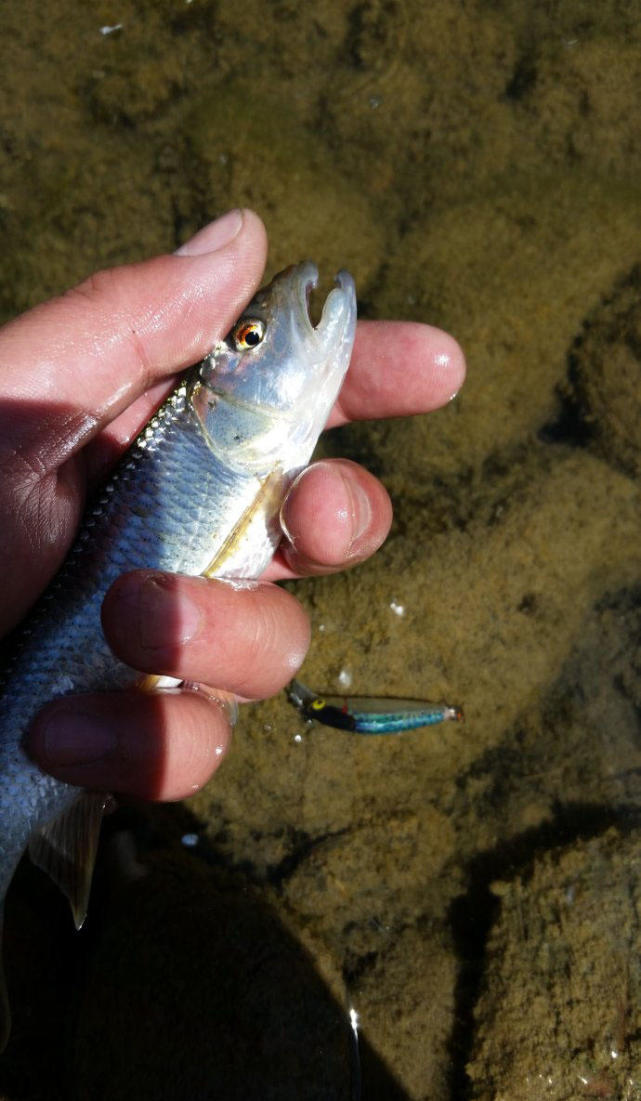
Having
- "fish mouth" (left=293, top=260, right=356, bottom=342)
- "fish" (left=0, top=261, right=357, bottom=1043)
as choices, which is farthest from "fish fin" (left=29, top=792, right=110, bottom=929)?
"fish mouth" (left=293, top=260, right=356, bottom=342)

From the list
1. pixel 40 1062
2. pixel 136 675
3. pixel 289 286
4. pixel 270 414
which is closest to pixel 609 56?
pixel 289 286

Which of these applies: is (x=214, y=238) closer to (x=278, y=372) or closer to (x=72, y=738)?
(x=278, y=372)

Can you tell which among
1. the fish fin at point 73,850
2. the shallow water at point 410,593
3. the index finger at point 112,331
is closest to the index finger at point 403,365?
the index finger at point 112,331

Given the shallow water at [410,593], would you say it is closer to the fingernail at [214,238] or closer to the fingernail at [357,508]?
the fingernail at [357,508]

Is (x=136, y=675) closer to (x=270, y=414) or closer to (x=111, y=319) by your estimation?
(x=270, y=414)

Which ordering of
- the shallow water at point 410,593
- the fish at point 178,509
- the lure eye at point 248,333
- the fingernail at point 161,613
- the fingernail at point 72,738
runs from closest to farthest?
the fingernail at point 161,613, the fingernail at point 72,738, the fish at point 178,509, the lure eye at point 248,333, the shallow water at point 410,593

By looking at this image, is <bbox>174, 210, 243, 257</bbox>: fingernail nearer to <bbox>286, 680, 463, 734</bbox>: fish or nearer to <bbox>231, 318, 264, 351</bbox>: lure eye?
<bbox>231, 318, 264, 351</bbox>: lure eye
